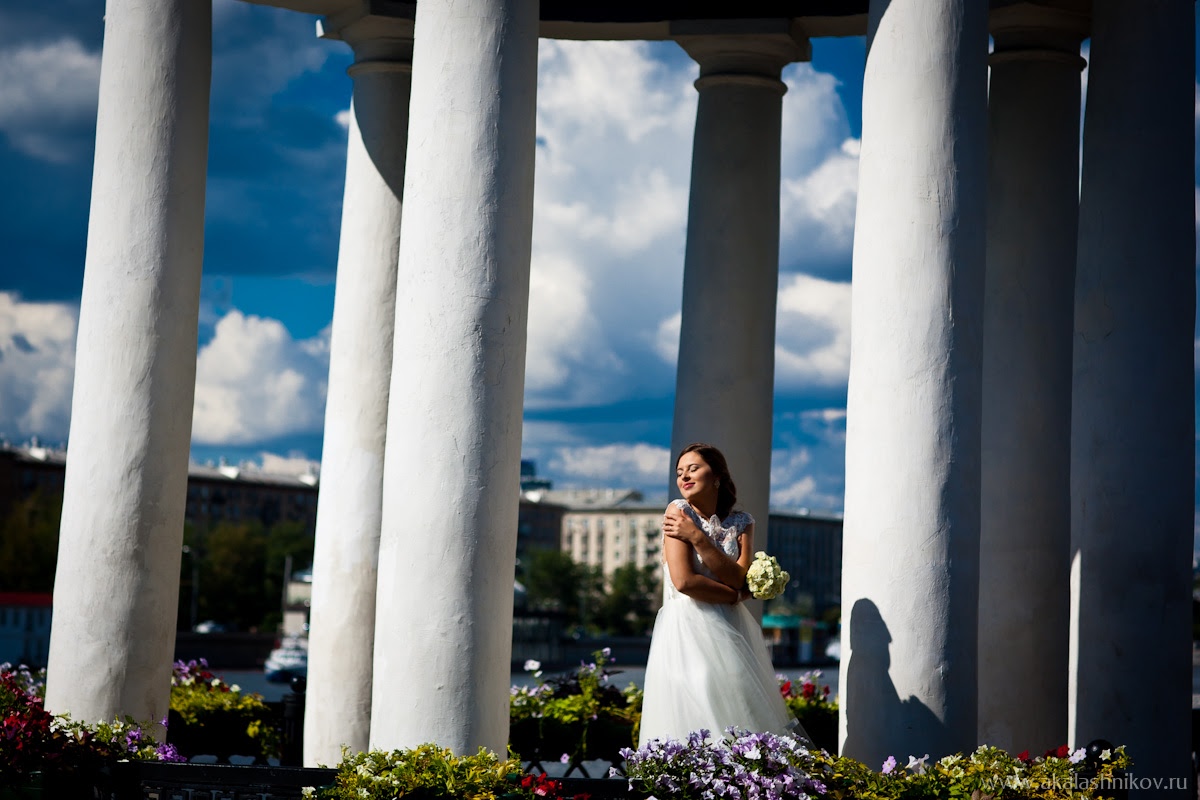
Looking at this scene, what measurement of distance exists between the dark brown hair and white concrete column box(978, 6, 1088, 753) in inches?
589

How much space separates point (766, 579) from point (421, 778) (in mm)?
9969

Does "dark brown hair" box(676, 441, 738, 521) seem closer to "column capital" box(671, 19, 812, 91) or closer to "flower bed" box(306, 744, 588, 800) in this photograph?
"flower bed" box(306, 744, 588, 800)

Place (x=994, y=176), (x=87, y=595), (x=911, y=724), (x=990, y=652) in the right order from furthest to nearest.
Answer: (x=994, y=176) → (x=990, y=652) → (x=87, y=595) → (x=911, y=724)

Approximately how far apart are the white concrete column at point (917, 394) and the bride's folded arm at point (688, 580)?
3.15 meters

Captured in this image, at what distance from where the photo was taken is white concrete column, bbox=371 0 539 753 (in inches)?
1438

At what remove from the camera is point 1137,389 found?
4562cm

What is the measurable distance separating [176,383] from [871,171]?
73.7 ft

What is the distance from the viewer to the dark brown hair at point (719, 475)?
39125 mm

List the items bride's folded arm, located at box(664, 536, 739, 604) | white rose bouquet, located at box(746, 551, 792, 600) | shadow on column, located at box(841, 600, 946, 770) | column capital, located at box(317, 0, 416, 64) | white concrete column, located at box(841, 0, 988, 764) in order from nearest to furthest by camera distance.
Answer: shadow on column, located at box(841, 600, 946, 770), white concrete column, located at box(841, 0, 988, 764), white rose bouquet, located at box(746, 551, 792, 600), bride's folded arm, located at box(664, 536, 739, 604), column capital, located at box(317, 0, 416, 64)

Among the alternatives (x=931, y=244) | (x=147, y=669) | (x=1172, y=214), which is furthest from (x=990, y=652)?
(x=147, y=669)

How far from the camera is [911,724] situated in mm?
35938

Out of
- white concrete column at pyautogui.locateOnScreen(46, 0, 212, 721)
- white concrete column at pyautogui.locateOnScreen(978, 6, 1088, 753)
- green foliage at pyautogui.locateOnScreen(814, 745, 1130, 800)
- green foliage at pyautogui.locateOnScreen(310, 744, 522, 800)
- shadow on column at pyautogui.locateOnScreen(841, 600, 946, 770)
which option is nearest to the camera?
green foliage at pyautogui.locateOnScreen(310, 744, 522, 800)

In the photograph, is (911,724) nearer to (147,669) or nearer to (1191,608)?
(1191,608)

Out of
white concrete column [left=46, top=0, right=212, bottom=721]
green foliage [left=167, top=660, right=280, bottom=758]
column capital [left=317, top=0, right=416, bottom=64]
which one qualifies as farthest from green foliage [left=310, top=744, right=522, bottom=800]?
column capital [left=317, top=0, right=416, bottom=64]
